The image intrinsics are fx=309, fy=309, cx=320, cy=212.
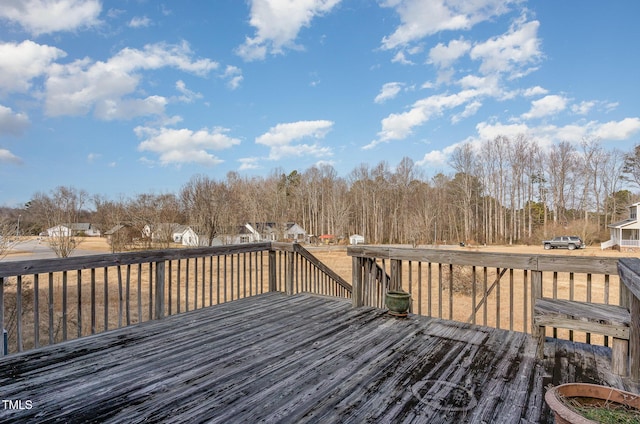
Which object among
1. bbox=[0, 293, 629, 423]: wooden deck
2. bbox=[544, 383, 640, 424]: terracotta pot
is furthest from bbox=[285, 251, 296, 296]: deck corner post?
bbox=[544, 383, 640, 424]: terracotta pot

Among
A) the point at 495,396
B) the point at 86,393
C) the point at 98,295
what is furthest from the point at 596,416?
the point at 98,295

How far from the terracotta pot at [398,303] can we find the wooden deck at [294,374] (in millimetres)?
214

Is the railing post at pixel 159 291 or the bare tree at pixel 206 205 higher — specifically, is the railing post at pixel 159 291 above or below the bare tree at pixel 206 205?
below

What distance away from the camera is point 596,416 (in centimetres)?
129

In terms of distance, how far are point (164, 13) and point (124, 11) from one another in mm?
906

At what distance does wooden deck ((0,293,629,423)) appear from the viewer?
5.98 feet

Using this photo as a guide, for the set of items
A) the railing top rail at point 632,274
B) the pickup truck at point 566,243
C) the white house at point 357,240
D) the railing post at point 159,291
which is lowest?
the white house at point 357,240

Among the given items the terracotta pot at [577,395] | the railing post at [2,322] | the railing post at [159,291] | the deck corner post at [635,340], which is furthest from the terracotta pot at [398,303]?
the railing post at [2,322]

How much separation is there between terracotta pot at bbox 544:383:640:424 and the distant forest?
19884mm

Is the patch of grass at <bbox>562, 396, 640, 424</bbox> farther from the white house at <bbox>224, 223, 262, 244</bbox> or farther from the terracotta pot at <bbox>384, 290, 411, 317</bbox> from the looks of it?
the white house at <bbox>224, 223, 262, 244</bbox>

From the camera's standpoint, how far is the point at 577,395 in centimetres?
156

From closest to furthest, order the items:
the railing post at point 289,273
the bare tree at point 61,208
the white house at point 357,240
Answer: the railing post at point 289,273, the bare tree at point 61,208, the white house at point 357,240

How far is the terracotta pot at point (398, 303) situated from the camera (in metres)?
3.72

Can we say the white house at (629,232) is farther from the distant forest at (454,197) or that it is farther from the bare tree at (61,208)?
the bare tree at (61,208)
